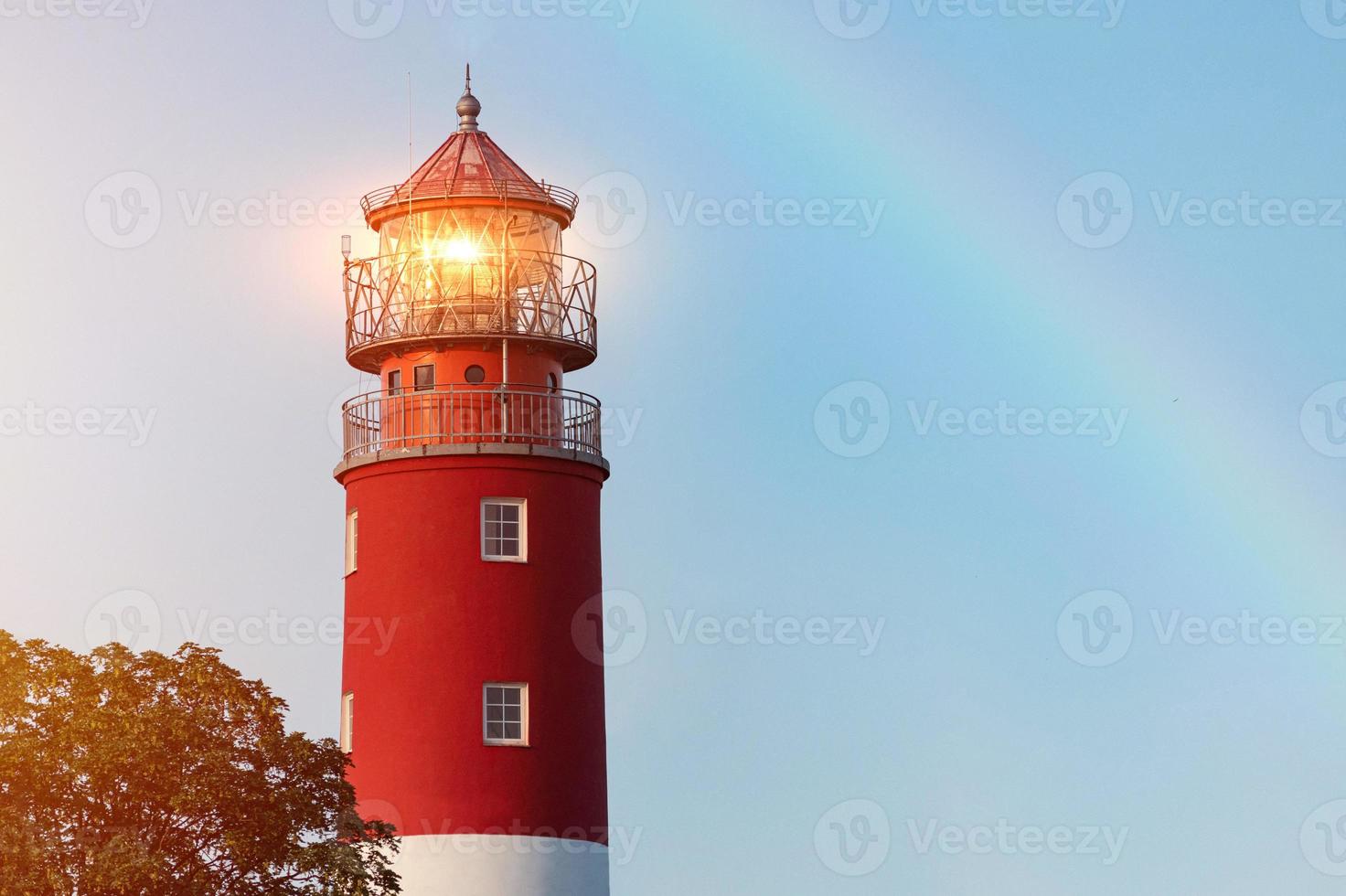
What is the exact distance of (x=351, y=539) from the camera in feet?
166

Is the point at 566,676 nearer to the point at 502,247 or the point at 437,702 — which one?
the point at 437,702

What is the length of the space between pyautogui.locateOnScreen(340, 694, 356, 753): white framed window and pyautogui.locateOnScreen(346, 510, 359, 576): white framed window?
2.55 metres

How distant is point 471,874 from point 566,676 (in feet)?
14.0

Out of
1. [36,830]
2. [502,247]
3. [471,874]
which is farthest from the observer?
[502,247]

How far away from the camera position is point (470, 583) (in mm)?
48781

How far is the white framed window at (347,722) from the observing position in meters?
49.4

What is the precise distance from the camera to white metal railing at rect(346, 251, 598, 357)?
164ft

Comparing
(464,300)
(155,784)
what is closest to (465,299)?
(464,300)

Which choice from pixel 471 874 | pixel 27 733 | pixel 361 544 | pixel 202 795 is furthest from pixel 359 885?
pixel 361 544

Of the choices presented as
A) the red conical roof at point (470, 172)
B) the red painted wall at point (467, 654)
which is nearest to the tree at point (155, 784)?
the red painted wall at point (467, 654)

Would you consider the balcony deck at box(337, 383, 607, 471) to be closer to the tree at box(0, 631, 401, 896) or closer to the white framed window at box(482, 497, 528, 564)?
the white framed window at box(482, 497, 528, 564)

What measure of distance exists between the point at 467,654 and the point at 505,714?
1.35 metres

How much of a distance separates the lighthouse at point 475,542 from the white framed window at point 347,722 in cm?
6

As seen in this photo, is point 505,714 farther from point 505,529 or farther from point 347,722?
point 505,529
